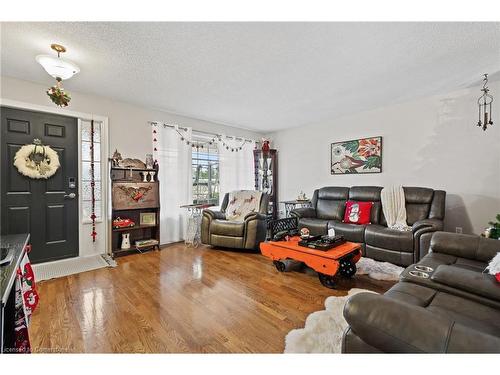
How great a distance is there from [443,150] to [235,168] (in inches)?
140

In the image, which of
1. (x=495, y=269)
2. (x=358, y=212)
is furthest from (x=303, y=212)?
(x=495, y=269)

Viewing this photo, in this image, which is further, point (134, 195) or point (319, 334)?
point (134, 195)

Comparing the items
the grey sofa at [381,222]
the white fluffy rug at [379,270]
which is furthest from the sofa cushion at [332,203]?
the white fluffy rug at [379,270]

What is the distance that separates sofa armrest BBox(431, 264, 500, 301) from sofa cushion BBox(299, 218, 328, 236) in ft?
6.75

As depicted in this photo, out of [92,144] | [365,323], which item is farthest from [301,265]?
[92,144]

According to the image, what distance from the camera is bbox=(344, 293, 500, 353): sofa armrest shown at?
26.9 inches

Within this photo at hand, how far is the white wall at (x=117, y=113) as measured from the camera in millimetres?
2855

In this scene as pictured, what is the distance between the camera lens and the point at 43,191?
120 inches

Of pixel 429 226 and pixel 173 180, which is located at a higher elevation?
pixel 173 180

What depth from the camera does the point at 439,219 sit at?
306cm

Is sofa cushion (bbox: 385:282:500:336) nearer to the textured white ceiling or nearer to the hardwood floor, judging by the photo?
the hardwood floor

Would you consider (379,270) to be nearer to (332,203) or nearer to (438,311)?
(332,203)

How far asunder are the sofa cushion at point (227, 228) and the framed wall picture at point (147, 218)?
0.95 meters

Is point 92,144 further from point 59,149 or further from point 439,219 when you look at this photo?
point 439,219
